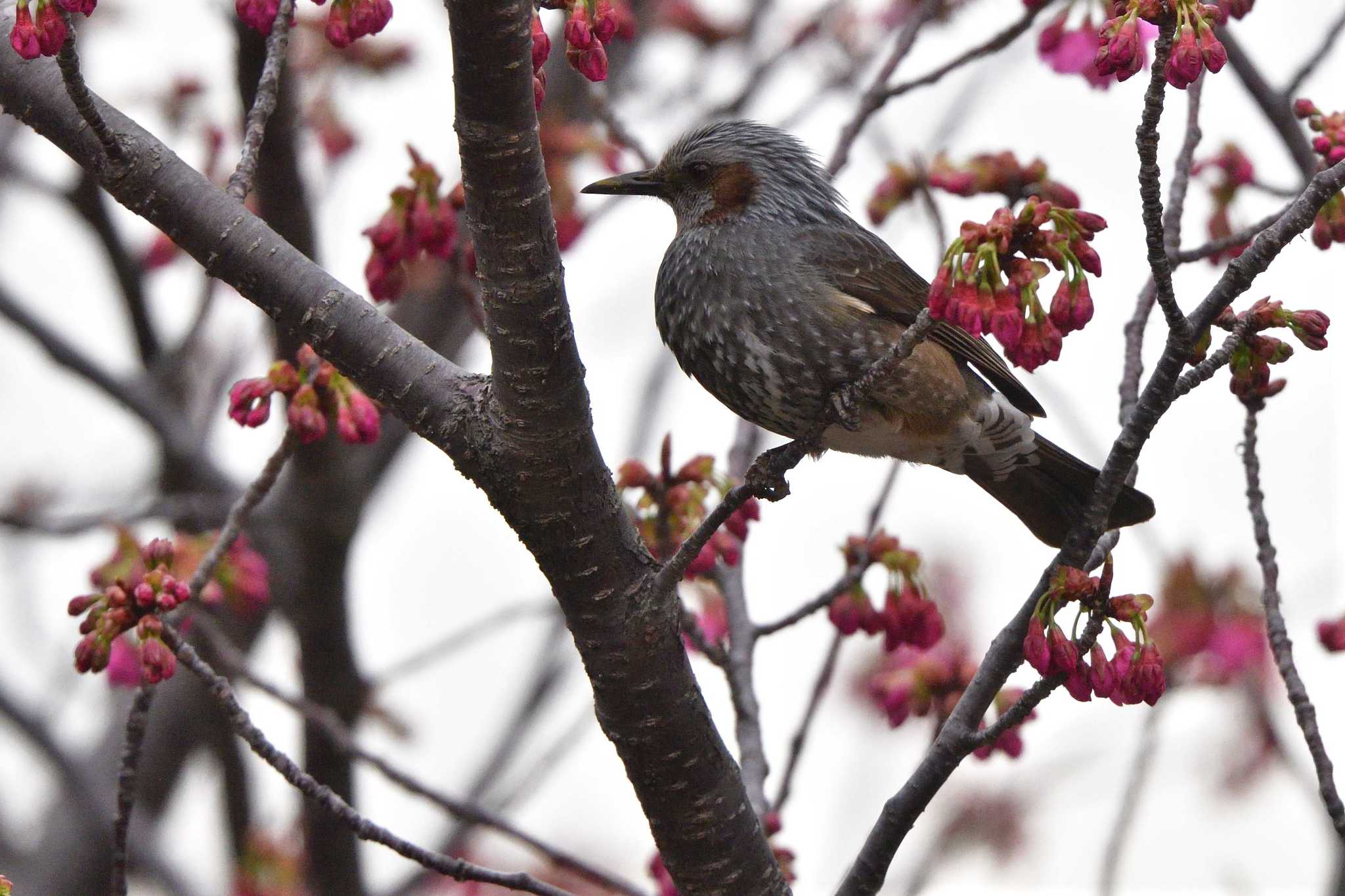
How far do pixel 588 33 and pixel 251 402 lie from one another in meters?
0.98

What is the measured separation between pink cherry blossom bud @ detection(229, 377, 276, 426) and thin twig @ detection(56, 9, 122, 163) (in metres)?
0.52

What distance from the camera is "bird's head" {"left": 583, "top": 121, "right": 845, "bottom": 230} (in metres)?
3.84

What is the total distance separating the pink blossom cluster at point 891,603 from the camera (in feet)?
10.2

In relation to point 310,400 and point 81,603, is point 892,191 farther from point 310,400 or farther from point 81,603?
point 81,603

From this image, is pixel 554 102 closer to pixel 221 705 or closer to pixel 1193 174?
pixel 1193 174

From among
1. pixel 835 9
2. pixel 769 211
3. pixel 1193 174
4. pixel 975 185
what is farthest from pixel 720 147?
pixel 835 9

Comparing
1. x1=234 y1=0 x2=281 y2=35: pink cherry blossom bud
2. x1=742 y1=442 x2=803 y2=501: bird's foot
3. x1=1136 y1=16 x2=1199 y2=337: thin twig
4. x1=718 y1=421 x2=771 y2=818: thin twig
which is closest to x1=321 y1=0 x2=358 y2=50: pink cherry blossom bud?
x1=234 y1=0 x2=281 y2=35: pink cherry blossom bud

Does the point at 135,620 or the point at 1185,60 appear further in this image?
the point at 135,620

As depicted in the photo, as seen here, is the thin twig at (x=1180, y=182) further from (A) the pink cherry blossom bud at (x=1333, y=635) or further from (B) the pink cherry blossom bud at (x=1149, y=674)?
(B) the pink cherry blossom bud at (x=1149, y=674)

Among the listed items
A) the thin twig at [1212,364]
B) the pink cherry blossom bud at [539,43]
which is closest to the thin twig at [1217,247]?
the thin twig at [1212,364]

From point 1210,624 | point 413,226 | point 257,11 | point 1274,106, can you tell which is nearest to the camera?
point 257,11

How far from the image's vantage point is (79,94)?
87.0 inches

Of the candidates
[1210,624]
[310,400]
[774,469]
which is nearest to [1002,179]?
[774,469]

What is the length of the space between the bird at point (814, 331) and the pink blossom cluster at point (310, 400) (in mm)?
972
